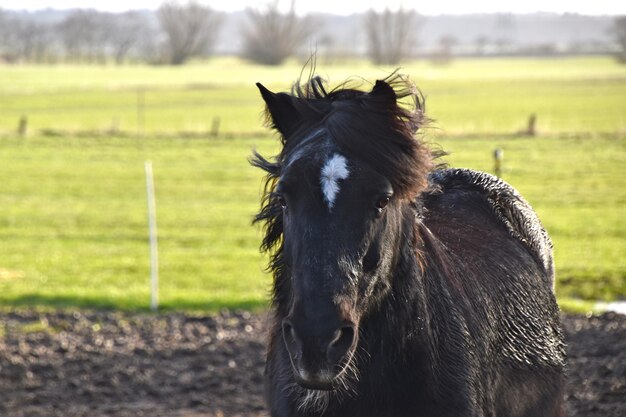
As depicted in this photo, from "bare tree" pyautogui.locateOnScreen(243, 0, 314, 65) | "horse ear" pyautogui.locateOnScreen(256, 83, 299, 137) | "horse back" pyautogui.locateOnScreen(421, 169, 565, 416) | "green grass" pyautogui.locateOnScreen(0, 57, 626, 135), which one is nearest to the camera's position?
"horse ear" pyautogui.locateOnScreen(256, 83, 299, 137)

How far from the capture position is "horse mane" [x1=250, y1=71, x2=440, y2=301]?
10.2 ft

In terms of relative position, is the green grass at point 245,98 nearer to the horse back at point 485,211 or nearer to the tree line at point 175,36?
the tree line at point 175,36

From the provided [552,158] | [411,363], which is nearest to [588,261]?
[411,363]

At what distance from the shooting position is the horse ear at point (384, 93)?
10.4 feet

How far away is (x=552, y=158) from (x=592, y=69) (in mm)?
59590

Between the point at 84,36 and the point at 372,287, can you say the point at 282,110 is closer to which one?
the point at 372,287

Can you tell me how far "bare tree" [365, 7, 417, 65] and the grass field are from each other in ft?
43.8

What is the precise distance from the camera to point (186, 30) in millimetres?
118188

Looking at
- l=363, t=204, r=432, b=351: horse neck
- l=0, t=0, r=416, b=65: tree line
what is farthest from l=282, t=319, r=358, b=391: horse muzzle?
l=0, t=0, r=416, b=65: tree line

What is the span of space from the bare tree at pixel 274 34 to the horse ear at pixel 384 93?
95.2m

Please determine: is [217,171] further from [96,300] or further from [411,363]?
[411,363]

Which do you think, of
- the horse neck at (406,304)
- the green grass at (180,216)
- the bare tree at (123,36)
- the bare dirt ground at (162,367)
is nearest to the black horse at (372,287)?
the horse neck at (406,304)

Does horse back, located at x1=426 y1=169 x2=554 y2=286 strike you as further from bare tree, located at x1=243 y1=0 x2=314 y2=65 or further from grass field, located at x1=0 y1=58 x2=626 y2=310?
bare tree, located at x1=243 y1=0 x2=314 y2=65

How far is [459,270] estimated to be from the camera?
385 cm
